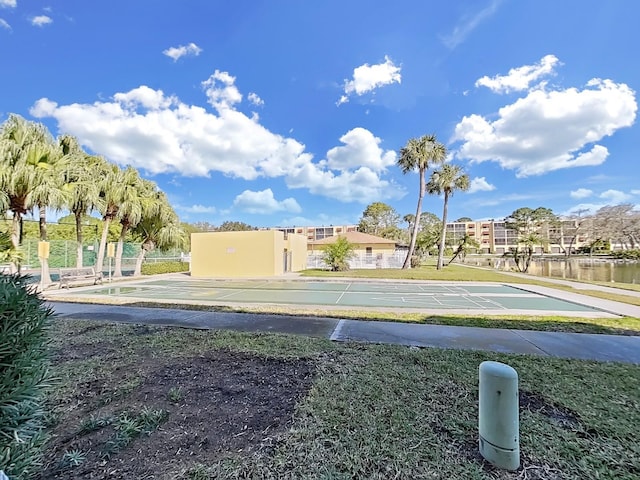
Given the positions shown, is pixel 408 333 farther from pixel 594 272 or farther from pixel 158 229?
pixel 594 272

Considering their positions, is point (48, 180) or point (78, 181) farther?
point (78, 181)

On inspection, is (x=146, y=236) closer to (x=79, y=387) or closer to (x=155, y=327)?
(x=155, y=327)

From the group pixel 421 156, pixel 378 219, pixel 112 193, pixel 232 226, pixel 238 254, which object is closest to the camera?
pixel 112 193

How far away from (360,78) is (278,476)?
19.0 metres

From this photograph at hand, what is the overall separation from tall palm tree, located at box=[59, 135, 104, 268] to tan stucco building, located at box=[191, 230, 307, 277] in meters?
8.48

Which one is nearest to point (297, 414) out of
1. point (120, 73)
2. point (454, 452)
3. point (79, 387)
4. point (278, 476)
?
point (278, 476)

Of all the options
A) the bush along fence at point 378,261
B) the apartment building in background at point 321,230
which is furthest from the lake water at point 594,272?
the apartment building in background at point 321,230

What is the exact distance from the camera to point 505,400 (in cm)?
212

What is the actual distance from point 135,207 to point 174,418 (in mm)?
18590

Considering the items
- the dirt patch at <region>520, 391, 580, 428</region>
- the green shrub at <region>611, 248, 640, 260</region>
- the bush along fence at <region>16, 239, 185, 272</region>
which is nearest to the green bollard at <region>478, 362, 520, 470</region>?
the dirt patch at <region>520, 391, 580, 428</region>

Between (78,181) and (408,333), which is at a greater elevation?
(78,181)

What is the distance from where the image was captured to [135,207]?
1802 cm

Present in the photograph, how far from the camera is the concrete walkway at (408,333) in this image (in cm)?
490

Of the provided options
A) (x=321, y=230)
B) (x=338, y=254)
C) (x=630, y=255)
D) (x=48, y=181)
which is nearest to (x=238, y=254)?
(x=338, y=254)
